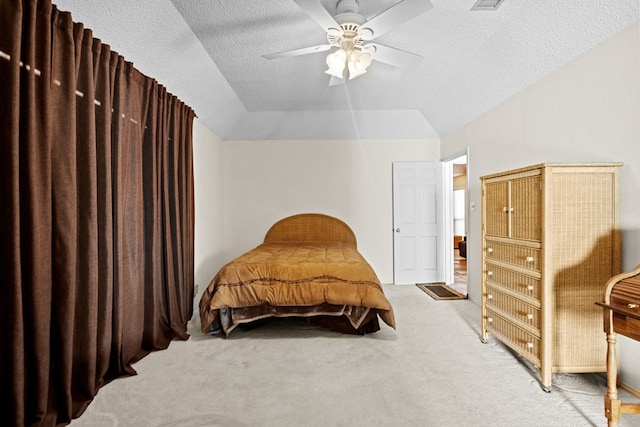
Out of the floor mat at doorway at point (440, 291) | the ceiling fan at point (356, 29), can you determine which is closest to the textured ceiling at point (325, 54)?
the ceiling fan at point (356, 29)

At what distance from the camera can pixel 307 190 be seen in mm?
5727

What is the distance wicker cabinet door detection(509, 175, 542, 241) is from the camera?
2.36 metres

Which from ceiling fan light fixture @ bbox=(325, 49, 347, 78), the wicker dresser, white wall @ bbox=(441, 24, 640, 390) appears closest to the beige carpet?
the wicker dresser

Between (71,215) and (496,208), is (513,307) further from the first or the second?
(71,215)

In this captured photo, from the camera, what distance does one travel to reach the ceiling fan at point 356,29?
2.05 m

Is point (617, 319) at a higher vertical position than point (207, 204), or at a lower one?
lower

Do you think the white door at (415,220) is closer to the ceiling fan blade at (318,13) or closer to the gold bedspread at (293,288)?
the gold bedspread at (293,288)

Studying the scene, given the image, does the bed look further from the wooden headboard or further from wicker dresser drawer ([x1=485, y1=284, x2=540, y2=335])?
the wooden headboard

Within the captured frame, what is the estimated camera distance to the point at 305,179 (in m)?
5.73

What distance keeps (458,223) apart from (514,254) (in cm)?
856

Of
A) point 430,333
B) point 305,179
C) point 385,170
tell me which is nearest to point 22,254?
point 430,333

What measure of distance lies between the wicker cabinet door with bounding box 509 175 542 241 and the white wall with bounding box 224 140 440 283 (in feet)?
10.0

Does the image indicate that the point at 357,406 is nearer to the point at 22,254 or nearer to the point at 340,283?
the point at 340,283

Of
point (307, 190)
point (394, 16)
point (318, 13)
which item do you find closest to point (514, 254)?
point (394, 16)
